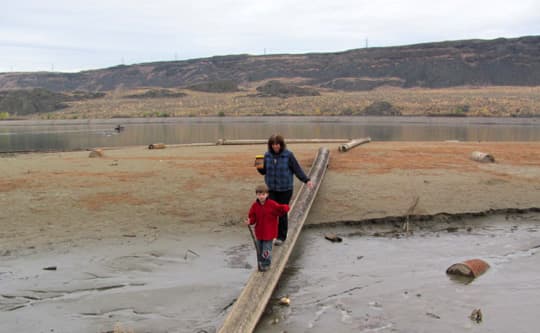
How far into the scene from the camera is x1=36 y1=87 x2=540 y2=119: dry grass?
64.9 metres

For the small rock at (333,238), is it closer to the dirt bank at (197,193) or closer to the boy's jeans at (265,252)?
the dirt bank at (197,193)

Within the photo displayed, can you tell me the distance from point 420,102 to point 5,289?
71334 mm

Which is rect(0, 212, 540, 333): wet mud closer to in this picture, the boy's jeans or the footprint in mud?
the footprint in mud

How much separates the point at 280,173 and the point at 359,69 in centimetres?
12375

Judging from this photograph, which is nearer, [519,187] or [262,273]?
[262,273]

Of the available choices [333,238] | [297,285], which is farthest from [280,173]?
[333,238]

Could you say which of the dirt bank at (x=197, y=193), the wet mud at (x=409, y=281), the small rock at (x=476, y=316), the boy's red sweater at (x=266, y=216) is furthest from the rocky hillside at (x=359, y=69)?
Answer: the small rock at (x=476, y=316)

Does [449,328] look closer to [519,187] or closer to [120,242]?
[120,242]

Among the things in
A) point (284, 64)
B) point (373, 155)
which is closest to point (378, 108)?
point (373, 155)

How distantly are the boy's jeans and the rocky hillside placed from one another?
322 feet

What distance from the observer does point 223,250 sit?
26.3ft

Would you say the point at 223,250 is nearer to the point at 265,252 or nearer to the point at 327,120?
the point at 265,252

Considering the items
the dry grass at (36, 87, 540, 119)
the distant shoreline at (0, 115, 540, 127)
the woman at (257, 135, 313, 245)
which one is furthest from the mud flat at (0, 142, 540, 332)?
the dry grass at (36, 87, 540, 119)

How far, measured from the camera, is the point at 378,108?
65000mm
